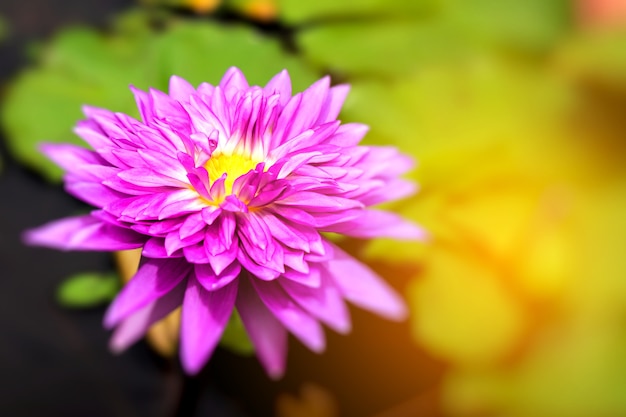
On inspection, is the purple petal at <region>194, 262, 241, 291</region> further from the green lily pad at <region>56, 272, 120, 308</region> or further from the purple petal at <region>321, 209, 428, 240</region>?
the green lily pad at <region>56, 272, 120, 308</region>

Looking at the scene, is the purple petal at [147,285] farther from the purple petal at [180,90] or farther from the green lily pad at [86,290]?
the green lily pad at [86,290]

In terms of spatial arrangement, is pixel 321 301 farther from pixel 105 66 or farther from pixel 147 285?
pixel 105 66

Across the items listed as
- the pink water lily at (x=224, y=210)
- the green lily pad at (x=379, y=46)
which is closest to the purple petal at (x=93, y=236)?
the pink water lily at (x=224, y=210)

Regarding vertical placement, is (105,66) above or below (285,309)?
above

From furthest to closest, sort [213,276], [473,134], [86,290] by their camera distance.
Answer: [473,134], [86,290], [213,276]

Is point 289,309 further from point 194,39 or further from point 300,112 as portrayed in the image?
point 194,39

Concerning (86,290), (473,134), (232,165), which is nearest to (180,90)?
(232,165)
